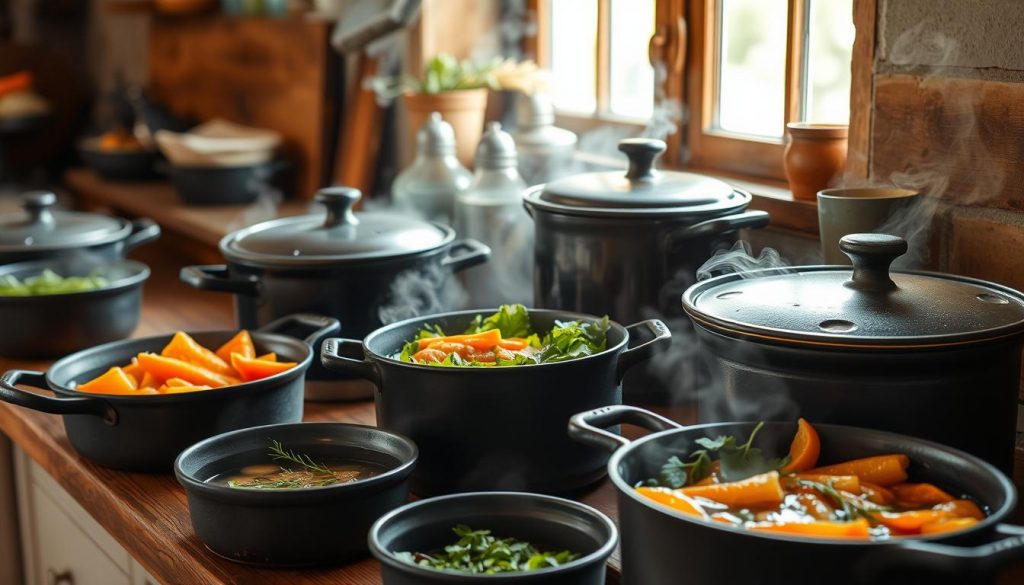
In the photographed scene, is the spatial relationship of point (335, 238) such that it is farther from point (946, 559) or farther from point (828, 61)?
point (946, 559)

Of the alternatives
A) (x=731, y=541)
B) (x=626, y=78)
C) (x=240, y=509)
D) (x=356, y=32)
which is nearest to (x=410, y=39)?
(x=356, y=32)

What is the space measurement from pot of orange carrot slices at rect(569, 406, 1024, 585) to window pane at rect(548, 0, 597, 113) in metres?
1.48

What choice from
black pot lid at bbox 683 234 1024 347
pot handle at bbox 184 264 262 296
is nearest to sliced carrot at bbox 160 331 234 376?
pot handle at bbox 184 264 262 296

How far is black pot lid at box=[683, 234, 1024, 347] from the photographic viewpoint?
1113mm

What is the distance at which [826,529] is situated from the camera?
918 millimetres

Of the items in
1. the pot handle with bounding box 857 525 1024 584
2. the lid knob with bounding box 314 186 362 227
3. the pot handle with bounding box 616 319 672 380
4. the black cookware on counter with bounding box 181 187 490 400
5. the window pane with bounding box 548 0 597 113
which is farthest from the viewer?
the window pane with bounding box 548 0 597 113

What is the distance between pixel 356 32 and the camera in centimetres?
258

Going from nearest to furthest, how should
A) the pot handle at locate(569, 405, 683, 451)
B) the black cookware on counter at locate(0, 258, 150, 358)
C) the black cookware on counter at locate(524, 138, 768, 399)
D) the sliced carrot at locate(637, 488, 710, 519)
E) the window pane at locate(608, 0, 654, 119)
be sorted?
the sliced carrot at locate(637, 488, 710, 519)
the pot handle at locate(569, 405, 683, 451)
the black cookware on counter at locate(524, 138, 768, 399)
the black cookware on counter at locate(0, 258, 150, 358)
the window pane at locate(608, 0, 654, 119)

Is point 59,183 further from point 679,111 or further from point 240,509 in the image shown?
point 240,509

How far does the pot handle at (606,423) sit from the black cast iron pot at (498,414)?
0.49 ft

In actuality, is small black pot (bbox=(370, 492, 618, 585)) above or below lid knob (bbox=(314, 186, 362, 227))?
below

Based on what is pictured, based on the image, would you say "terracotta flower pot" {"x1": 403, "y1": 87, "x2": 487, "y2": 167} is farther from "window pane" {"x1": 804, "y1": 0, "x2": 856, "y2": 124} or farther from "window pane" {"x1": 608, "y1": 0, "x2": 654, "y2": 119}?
"window pane" {"x1": 804, "y1": 0, "x2": 856, "y2": 124}

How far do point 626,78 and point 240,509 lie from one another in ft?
4.89

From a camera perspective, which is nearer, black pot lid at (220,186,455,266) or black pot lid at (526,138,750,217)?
black pot lid at (526,138,750,217)
